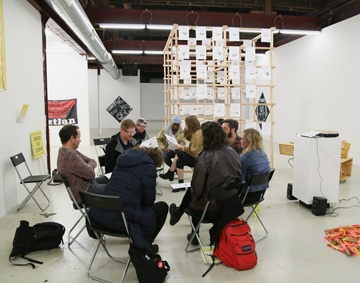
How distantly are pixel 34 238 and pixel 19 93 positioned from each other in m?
2.38

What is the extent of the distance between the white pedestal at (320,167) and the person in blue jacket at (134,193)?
2.30m

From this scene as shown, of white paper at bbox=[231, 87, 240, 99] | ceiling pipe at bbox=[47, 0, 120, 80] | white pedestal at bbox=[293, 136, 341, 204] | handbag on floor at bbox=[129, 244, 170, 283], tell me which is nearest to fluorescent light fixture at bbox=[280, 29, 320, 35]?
white paper at bbox=[231, 87, 240, 99]

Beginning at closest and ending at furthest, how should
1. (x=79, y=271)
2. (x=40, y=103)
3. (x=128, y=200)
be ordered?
(x=128, y=200), (x=79, y=271), (x=40, y=103)

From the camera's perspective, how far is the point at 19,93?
4.19 metres

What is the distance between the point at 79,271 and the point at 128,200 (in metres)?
0.84

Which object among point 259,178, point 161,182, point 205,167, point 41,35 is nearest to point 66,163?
point 205,167

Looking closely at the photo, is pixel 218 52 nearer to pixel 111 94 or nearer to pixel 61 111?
pixel 61 111

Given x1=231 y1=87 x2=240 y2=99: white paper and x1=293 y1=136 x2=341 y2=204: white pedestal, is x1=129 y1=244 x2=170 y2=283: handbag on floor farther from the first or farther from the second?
x1=231 y1=87 x2=240 y2=99: white paper

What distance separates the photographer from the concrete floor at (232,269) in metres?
2.34

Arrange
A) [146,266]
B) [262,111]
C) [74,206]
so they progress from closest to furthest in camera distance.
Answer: [146,266]
[74,206]
[262,111]

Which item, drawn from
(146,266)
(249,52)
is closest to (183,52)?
(249,52)

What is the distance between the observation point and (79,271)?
7.95 ft

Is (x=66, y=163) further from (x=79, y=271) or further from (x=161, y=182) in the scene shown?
(x=161, y=182)

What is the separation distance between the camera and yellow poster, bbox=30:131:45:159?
4.66 metres
